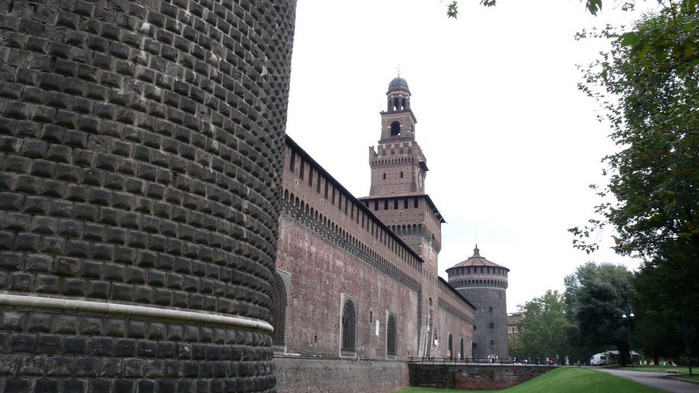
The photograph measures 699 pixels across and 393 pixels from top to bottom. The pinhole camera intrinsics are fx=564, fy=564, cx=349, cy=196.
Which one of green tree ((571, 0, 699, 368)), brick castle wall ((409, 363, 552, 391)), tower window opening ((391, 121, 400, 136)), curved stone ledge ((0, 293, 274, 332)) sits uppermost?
tower window opening ((391, 121, 400, 136))

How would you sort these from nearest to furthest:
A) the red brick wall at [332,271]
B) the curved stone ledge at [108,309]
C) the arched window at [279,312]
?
the curved stone ledge at [108,309] → the arched window at [279,312] → the red brick wall at [332,271]

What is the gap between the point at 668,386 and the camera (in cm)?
1659

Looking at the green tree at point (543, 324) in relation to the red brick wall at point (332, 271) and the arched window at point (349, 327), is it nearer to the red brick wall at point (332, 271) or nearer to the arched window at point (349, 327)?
the red brick wall at point (332, 271)

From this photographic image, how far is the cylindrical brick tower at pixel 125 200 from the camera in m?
4.54

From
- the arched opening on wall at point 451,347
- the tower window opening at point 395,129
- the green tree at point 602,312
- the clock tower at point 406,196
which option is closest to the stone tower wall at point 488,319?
the arched opening on wall at point 451,347

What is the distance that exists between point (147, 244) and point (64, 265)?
0.72 meters

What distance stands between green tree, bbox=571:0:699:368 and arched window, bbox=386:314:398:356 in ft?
55.5

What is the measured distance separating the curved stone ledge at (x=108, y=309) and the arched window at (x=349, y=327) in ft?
64.6

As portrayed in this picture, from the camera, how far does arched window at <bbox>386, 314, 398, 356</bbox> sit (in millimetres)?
32500

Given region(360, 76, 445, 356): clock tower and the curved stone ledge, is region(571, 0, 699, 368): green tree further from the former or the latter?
region(360, 76, 445, 356): clock tower

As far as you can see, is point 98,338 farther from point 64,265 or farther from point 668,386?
point 668,386

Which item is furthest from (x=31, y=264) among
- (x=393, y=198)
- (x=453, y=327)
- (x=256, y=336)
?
(x=453, y=327)

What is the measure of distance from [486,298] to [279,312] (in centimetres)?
4710

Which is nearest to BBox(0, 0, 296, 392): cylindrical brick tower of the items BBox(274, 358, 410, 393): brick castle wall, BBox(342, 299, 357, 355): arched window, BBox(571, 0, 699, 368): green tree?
BBox(571, 0, 699, 368): green tree
